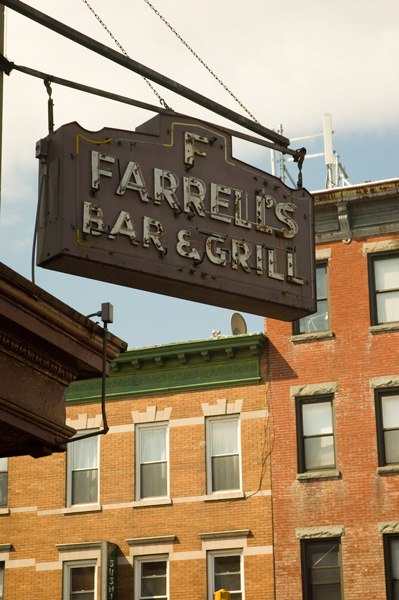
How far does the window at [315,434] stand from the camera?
85.7 ft

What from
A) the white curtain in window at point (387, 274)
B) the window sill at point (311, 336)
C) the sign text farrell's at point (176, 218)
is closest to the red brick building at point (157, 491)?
the window sill at point (311, 336)

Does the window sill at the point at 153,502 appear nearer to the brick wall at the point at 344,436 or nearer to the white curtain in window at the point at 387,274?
the brick wall at the point at 344,436

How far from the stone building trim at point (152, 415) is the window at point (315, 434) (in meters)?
3.67

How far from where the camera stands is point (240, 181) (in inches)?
376

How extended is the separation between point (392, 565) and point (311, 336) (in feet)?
20.2

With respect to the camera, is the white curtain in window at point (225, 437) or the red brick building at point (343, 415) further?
the white curtain in window at point (225, 437)

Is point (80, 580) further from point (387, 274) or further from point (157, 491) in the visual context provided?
point (387, 274)

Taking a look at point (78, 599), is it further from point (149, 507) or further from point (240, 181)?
point (240, 181)

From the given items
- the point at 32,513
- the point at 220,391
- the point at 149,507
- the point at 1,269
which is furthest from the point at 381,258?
the point at 1,269

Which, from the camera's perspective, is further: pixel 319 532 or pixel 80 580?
pixel 80 580

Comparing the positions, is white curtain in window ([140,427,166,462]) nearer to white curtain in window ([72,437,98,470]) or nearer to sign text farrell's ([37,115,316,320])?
white curtain in window ([72,437,98,470])

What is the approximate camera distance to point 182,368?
2809 cm

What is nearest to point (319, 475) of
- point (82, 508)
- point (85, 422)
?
point (82, 508)

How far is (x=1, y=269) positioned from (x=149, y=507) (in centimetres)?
2047
